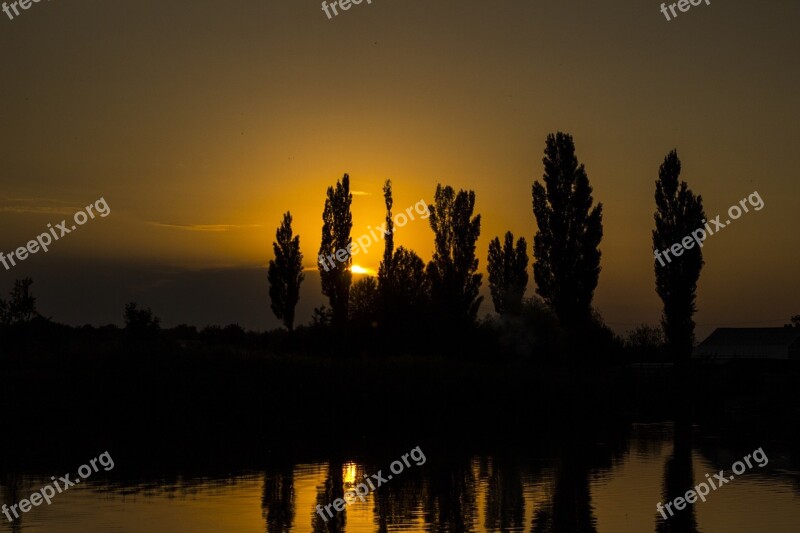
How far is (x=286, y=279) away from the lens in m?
66.6

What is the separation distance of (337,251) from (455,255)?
7507mm

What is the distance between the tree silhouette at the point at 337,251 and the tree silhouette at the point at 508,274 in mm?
13402

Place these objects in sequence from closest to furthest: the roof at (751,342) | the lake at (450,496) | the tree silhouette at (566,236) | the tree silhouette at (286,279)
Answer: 1. the lake at (450,496)
2. the tree silhouette at (566,236)
3. the tree silhouette at (286,279)
4. the roof at (751,342)

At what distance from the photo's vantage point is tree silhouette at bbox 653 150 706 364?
54312mm

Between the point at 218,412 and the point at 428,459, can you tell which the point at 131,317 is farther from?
the point at 428,459

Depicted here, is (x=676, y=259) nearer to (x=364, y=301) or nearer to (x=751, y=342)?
(x=364, y=301)

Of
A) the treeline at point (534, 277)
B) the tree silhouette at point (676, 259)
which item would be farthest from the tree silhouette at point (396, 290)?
the tree silhouette at point (676, 259)

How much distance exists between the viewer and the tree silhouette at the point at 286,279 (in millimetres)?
66125

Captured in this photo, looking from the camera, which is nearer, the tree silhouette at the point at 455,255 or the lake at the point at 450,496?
the lake at the point at 450,496

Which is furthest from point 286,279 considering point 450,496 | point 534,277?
point 450,496

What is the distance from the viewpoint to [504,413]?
138 feet

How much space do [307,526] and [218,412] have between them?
61.4 ft

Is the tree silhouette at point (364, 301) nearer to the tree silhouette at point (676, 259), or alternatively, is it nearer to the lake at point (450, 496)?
the tree silhouette at point (676, 259)

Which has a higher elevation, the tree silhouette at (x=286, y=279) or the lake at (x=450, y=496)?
the tree silhouette at (x=286, y=279)
